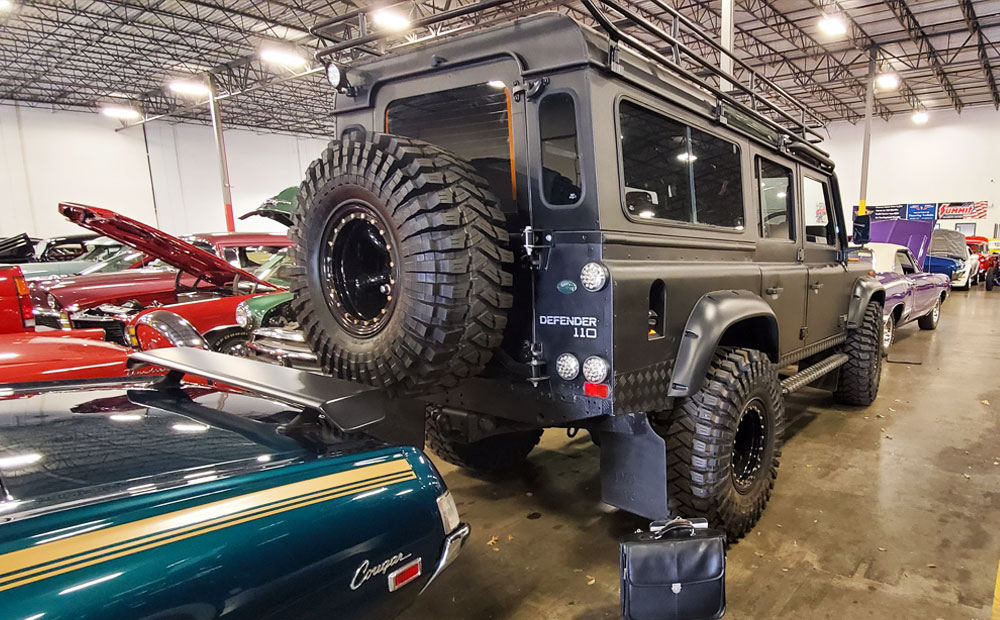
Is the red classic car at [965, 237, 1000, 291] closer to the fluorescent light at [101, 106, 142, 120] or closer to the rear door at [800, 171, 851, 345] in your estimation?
the rear door at [800, 171, 851, 345]

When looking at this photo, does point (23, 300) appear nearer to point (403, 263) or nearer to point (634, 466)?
point (403, 263)

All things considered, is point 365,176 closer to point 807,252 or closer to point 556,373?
point 556,373

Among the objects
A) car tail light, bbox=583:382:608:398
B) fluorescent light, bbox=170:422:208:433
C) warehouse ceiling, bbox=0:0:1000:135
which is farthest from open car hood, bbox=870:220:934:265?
fluorescent light, bbox=170:422:208:433

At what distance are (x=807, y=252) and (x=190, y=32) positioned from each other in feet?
55.3

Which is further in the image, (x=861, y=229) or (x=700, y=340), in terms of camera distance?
(x=861, y=229)

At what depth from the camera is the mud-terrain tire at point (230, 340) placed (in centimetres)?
531

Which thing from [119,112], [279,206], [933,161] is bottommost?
[279,206]

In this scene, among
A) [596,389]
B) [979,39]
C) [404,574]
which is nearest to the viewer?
[404,574]

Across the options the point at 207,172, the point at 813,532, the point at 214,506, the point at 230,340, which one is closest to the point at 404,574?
the point at 214,506

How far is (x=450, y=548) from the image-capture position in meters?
1.56

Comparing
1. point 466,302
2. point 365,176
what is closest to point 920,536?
point 466,302

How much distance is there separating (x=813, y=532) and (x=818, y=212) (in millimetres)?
2608

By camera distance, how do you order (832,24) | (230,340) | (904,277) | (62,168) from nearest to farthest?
1. (230,340)
2. (904,277)
3. (832,24)
4. (62,168)

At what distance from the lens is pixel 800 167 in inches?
161
